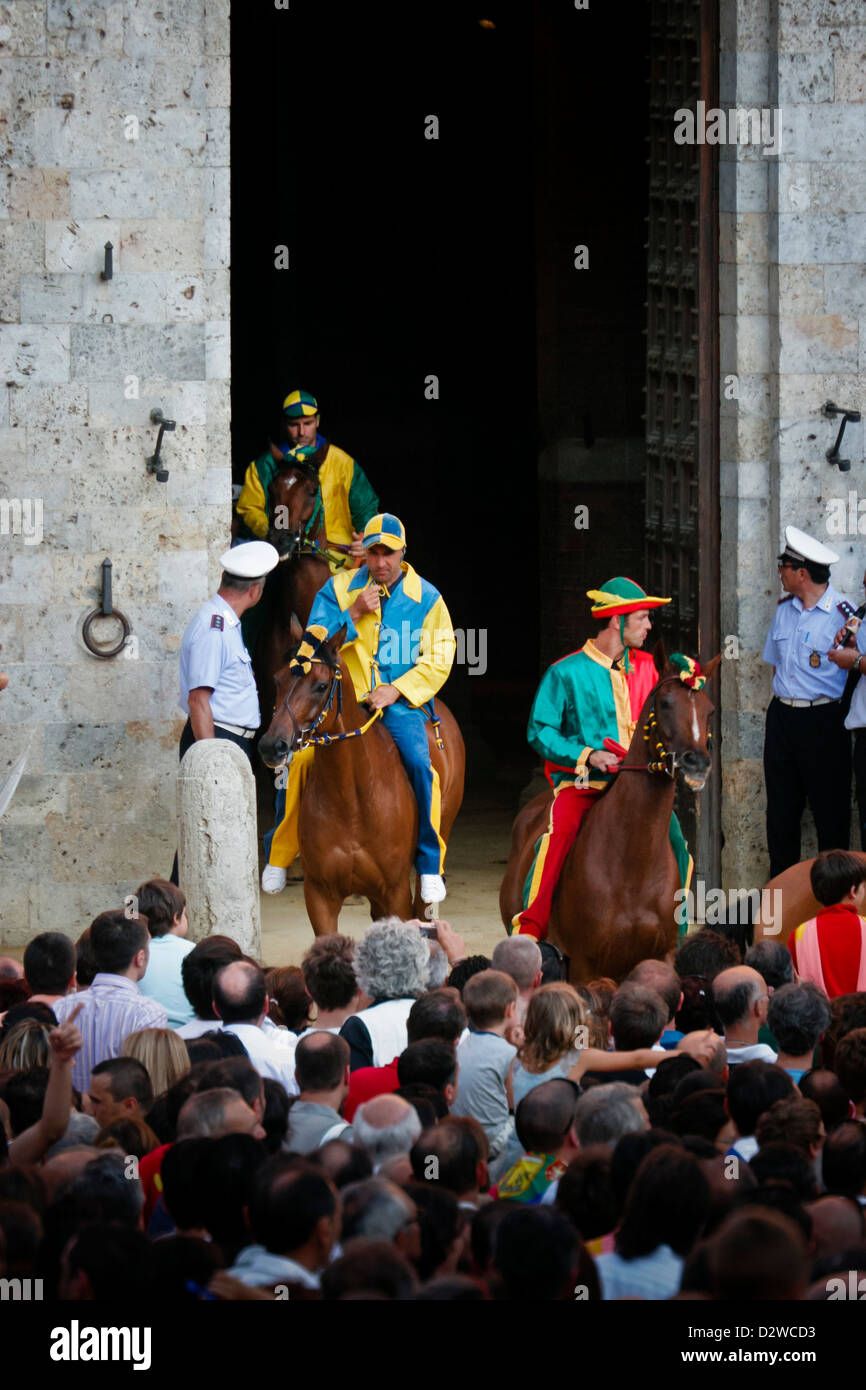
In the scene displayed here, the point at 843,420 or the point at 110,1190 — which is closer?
the point at 110,1190

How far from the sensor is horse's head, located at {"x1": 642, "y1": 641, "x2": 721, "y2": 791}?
8758 millimetres

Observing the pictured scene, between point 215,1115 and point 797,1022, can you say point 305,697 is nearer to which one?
point 797,1022

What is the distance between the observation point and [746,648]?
472 inches

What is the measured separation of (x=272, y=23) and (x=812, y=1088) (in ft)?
51.1

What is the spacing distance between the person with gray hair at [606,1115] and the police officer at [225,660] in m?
5.22

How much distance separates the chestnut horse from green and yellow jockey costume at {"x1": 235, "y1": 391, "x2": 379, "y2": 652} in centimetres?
12

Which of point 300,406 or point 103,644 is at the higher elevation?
point 300,406

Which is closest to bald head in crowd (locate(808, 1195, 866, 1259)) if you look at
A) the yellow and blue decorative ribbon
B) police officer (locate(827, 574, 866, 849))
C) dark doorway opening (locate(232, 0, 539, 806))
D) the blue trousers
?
the yellow and blue decorative ribbon

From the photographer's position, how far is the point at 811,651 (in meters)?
11.2

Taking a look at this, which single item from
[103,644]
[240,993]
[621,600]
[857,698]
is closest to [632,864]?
[621,600]

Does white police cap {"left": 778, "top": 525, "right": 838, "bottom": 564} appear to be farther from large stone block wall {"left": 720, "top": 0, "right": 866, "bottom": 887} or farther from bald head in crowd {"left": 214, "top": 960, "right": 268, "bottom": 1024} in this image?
bald head in crowd {"left": 214, "top": 960, "right": 268, "bottom": 1024}

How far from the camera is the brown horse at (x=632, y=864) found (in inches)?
355

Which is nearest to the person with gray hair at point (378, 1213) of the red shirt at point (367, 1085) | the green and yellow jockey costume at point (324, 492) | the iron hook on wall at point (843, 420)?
the red shirt at point (367, 1085)

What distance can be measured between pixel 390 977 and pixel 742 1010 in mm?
1191
